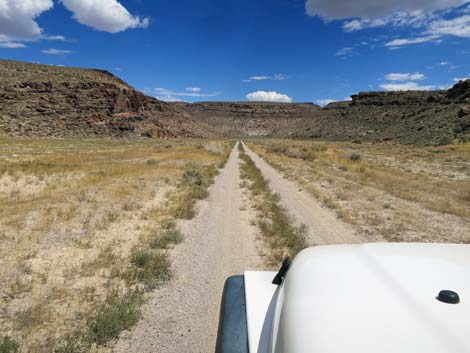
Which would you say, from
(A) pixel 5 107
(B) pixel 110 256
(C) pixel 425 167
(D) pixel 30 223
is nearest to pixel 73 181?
(D) pixel 30 223

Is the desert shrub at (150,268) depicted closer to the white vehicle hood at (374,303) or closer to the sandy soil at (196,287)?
the sandy soil at (196,287)

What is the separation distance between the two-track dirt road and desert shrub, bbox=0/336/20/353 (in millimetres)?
1057

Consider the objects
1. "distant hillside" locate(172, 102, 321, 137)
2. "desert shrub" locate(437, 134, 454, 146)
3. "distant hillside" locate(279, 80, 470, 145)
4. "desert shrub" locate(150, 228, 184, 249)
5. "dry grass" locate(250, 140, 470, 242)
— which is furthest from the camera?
"distant hillside" locate(172, 102, 321, 137)

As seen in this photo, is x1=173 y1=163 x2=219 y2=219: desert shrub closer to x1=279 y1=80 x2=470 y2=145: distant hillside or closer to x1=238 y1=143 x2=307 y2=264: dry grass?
x1=238 y1=143 x2=307 y2=264: dry grass

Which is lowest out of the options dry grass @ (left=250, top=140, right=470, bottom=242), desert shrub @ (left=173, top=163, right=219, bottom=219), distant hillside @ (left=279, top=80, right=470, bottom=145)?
desert shrub @ (left=173, top=163, right=219, bottom=219)

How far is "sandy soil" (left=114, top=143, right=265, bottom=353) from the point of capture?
3.86m

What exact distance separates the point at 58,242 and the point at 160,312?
403 cm

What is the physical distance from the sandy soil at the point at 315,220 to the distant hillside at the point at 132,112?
41.3 metres

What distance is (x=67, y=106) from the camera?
6900 centimetres

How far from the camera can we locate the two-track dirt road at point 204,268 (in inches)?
153

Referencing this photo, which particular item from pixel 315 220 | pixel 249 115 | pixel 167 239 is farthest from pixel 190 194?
pixel 249 115

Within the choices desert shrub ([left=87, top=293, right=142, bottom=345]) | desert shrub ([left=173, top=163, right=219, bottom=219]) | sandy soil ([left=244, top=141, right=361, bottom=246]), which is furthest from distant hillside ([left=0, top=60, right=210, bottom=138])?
desert shrub ([left=87, top=293, right=142, bottom=345])

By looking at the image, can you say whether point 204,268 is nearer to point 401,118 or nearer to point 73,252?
point 73,252

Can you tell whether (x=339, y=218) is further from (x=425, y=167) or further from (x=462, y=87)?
(x=462, y=87)
